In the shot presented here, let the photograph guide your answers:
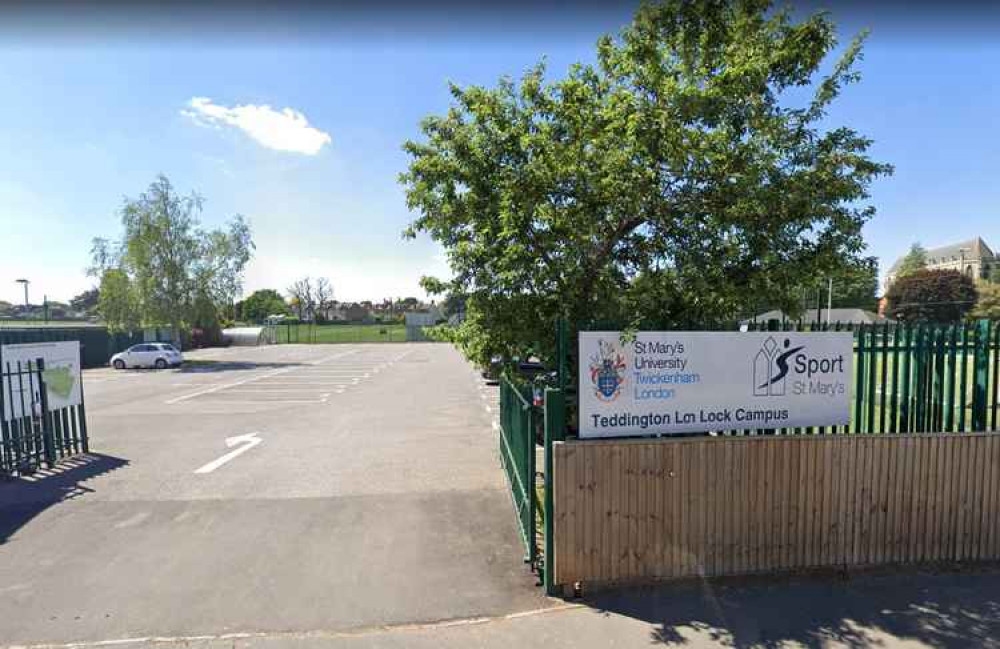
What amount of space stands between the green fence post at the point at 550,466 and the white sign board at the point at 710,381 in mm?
208

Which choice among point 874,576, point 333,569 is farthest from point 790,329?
point 333,569

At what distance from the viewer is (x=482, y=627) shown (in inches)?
142

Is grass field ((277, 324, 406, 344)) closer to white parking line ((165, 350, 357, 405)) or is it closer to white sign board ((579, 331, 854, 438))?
white parking line ((165, 350, 357, 405))

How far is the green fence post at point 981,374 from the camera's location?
4512mm

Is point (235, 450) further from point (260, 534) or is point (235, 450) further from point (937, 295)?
point (937, 295)

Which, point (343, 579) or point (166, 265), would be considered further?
point (166, 265)

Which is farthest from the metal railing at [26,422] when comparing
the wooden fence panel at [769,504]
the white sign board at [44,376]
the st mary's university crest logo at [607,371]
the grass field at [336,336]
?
the grass field at [336,336]

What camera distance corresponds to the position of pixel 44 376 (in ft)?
25.0

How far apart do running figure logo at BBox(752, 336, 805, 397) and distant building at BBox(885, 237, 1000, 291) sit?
104681 millimetres

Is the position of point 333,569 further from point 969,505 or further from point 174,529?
point 969,505

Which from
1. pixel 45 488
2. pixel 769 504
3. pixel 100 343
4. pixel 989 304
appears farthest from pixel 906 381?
pixel 989 304

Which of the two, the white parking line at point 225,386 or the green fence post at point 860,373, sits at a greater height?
the green fence post at point 860,373

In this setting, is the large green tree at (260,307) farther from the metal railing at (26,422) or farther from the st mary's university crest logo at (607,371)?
the st mary's university crest logo at (607,371)

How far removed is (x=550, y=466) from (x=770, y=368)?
2092 millimetres
